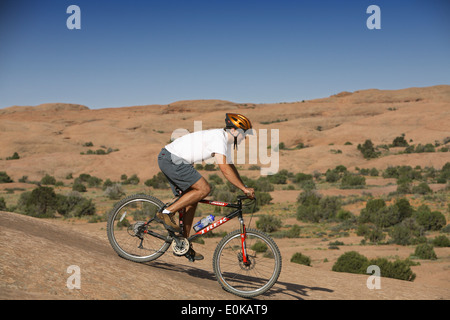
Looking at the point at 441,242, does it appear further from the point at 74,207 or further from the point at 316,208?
the point at 74,207

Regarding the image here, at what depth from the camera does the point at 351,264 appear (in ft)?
44.1

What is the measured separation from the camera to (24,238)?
5215 mm

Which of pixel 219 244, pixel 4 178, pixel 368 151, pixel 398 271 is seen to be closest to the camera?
pixel 219 244

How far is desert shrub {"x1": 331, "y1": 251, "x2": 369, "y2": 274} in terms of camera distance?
43.2 ft

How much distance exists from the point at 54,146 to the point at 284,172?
35.3 metres

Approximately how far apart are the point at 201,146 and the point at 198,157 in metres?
0.14

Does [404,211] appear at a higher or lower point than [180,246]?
lower

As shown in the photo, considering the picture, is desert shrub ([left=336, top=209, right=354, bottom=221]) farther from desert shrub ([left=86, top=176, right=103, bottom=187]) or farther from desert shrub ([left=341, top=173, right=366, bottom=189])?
desert shrub ([left=86, top=176, right=103, bottom=187])

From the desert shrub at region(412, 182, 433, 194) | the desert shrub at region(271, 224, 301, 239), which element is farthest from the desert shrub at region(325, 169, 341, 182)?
the desert shrub at region(271, 224, 301, 239)

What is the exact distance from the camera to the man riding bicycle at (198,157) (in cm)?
470

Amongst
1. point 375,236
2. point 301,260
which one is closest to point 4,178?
point 301,260

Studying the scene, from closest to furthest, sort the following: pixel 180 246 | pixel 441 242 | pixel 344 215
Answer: pixel 180 246 < pixel 441 242 < pixel 344 215

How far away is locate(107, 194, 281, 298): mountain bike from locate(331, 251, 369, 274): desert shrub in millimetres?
7719

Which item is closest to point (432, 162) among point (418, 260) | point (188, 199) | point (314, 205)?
point (314, 205)
